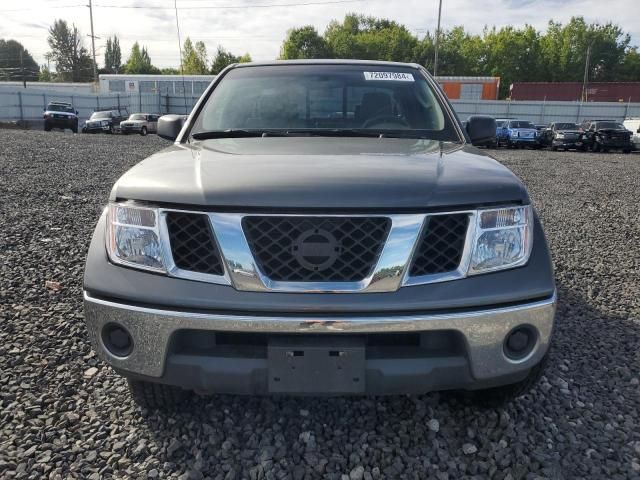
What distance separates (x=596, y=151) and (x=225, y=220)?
25963mm

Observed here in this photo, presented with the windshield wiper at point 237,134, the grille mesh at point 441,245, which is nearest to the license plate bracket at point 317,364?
the grille mesh at point 441,245

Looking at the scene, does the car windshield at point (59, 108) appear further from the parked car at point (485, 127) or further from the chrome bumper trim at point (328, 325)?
the chrome bumper trim at point (328, 325)

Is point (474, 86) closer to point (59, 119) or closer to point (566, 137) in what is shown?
point (566, 137)

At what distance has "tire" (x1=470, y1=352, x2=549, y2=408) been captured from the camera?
2121 mm

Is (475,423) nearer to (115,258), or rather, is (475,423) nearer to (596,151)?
(115,258)

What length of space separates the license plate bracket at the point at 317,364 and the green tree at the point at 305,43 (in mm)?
89254

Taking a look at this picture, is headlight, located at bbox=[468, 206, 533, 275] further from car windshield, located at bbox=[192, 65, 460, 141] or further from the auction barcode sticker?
the auction barcode sticker

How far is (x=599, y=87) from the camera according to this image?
50188mm

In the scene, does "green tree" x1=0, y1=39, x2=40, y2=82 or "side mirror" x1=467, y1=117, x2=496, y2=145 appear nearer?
"side mirror" x1=467, y1=117, x2=496, y2=145

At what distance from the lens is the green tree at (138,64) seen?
94.7 m

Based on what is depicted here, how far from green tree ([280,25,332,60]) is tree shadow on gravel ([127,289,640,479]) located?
88745mm

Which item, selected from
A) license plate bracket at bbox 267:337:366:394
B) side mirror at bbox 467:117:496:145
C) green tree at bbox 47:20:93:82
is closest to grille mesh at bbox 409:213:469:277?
license plate bracket at bbox 267:337:366:394

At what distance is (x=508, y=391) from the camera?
2.23 metres

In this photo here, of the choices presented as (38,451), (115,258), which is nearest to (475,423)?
(115,258)
